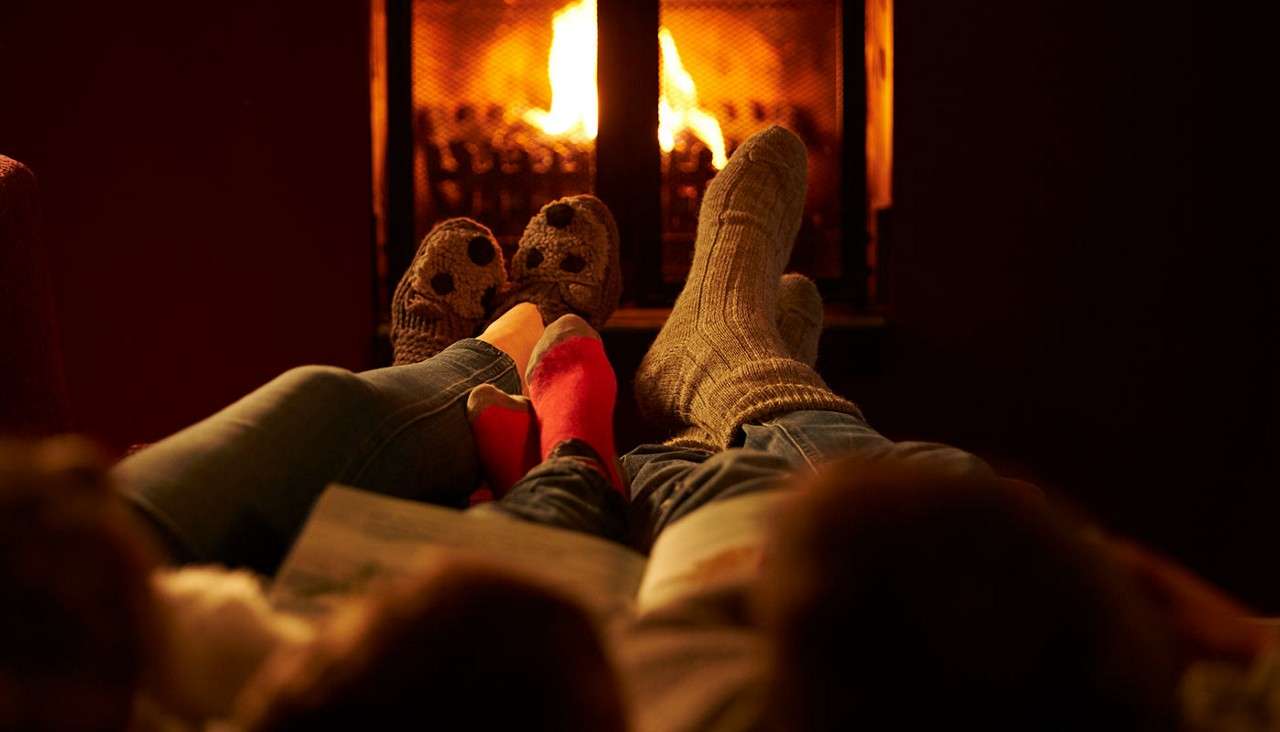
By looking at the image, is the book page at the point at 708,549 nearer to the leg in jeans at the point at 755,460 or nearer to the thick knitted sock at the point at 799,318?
the leg in jeans at the point at 755,460

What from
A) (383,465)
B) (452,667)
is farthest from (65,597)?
(383,465)

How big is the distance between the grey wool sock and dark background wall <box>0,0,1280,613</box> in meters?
0.40

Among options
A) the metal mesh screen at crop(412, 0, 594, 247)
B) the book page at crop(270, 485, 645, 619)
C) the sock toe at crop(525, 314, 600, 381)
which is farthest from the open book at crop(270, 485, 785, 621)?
the metal mesh screen at crop(412, 0, 594, 247)

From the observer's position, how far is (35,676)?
304 mm

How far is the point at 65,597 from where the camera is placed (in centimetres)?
31

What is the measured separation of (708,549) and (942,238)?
1.43 metres

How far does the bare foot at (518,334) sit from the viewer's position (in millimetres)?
1312

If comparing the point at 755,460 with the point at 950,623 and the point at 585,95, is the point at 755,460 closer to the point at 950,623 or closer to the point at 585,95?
the point at 950,623

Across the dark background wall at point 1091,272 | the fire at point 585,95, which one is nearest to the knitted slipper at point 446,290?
the fire at point 585,95

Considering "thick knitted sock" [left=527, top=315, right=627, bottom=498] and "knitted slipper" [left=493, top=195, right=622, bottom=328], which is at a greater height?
"knitted slipper" [left=493, top=195, right=622, bottom=328]

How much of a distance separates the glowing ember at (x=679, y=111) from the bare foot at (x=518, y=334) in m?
0.63

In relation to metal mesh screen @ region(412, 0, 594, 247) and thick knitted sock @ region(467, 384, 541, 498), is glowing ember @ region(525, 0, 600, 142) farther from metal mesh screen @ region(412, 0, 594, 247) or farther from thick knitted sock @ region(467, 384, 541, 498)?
thick knitted sock @ region(467, 384, 541, 498)

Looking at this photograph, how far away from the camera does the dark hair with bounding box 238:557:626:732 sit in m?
0.30

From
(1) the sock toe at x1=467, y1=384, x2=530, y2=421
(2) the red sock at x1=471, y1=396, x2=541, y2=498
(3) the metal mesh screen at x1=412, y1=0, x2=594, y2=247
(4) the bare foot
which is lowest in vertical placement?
(2) the red sock at x1=471, y1=396, x2=541, y2=498
